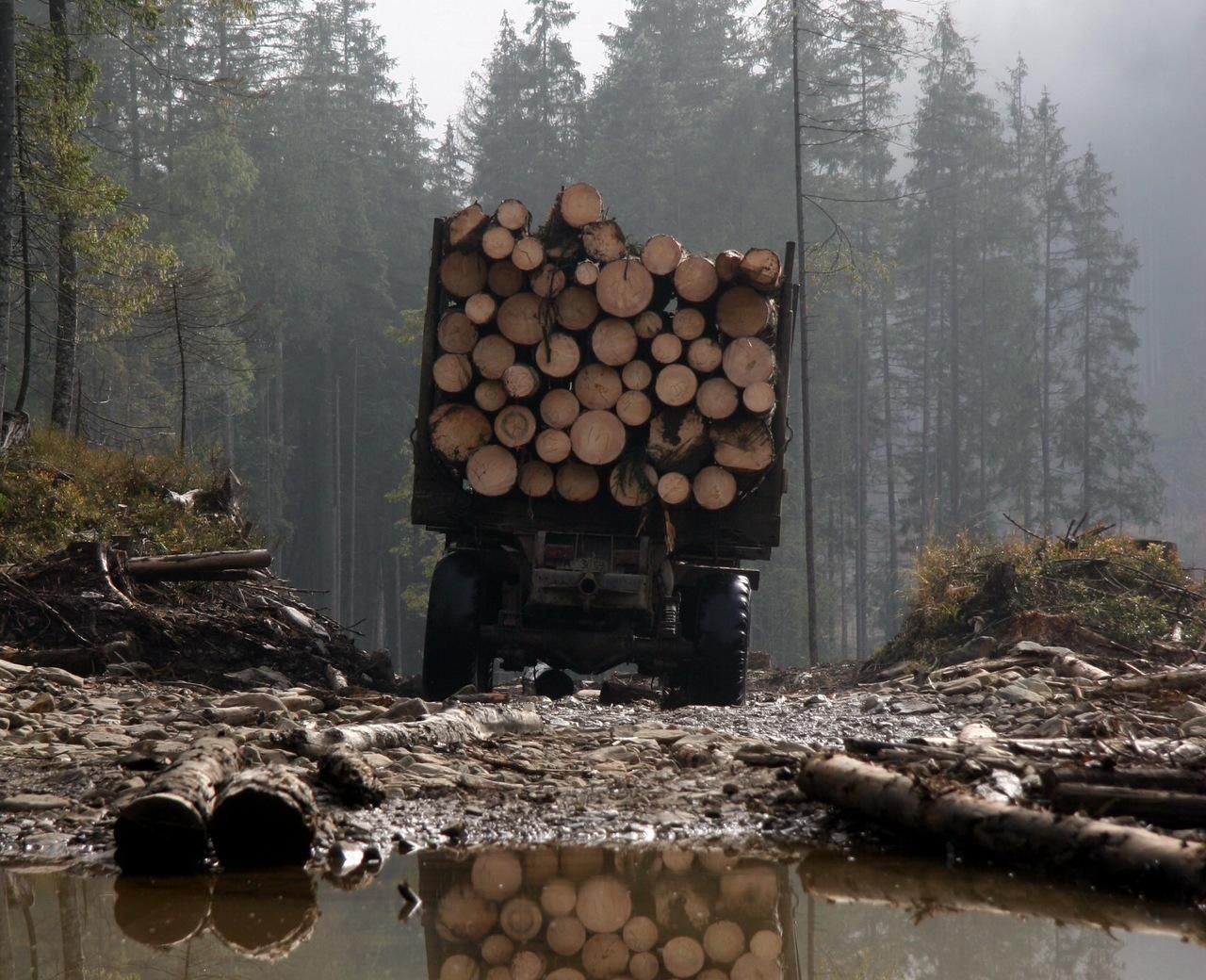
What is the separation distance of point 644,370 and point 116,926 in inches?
259

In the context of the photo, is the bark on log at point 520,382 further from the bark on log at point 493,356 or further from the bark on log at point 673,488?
the bark on log at point 673,488

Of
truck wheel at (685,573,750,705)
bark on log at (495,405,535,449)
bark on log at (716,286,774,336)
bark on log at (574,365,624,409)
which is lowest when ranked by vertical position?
truck wheel at (685,573,750,705)

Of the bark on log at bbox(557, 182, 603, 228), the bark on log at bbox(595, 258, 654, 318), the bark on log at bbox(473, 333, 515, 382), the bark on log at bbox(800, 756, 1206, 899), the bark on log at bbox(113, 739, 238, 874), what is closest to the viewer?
the bark on log at bbox(800, 756, 1206, 899)

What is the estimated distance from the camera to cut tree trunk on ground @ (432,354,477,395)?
9.80 meters

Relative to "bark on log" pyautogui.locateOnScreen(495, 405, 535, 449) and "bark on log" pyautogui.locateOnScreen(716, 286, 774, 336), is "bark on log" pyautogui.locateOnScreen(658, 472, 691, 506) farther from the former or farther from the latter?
"bark on log" pyautogui.locateOnScreen(716, 286, 774, 336)

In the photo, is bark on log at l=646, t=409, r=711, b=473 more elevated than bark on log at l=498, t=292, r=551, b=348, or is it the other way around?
bark on log at l=498, t=292, r=551, b=348

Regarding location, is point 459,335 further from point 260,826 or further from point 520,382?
point 260,826

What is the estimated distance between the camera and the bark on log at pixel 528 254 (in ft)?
32.0

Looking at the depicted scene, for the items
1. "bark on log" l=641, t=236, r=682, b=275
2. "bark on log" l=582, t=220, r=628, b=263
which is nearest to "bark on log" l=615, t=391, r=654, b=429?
"bark on log" l=641, t=236, r=682, b=275

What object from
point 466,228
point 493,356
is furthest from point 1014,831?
point 466,228

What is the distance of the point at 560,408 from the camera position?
31.9ft

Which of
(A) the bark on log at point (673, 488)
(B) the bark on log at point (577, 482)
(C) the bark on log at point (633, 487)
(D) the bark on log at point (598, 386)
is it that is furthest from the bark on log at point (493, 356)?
(A) the bark on log at point (673, 488)

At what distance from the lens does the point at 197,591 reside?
38.3 ft

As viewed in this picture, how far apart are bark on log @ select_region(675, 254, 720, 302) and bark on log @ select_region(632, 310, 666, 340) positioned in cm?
25
